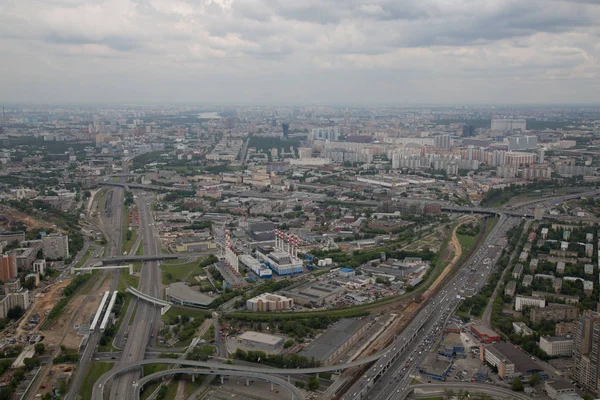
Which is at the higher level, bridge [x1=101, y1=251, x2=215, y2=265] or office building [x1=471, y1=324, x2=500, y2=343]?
office building [x1=471, y1=324, x2=500, y2=343]

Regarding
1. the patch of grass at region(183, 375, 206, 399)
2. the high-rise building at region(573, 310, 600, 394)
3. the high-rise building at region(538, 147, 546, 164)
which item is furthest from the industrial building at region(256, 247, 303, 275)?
the high-rise building at region(538, 147, 546, 164)

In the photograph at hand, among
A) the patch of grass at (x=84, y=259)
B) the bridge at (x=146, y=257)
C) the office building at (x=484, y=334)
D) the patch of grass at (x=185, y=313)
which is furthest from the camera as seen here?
the bridge at (x=146, y=257)

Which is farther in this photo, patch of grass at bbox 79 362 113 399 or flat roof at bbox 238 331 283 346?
flat roof at bbox 238 331 283 346

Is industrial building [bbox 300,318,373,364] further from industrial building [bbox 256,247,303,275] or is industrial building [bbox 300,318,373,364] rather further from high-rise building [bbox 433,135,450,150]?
high-rise building [bbox 433,135,450,150]

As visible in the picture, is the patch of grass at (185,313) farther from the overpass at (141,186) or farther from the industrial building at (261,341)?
the overpass at (141,186)

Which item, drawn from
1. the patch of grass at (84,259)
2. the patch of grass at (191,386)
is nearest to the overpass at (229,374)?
the patch of grass at (191,386)

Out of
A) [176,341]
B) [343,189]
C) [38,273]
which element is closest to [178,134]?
[343,189]

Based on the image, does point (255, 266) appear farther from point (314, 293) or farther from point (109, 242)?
point (109, 242)
